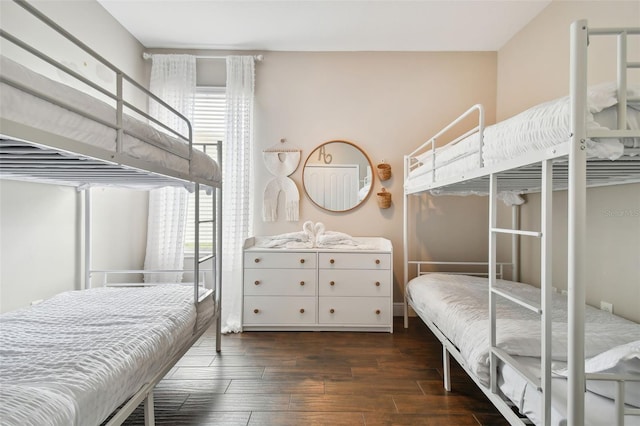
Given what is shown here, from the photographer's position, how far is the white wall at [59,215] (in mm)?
2131

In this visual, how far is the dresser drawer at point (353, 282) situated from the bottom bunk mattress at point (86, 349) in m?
1.22

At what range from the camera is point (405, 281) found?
11.4ft

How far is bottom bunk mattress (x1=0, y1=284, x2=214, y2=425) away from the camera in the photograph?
104 centimetres

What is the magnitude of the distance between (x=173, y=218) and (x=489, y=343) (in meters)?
3.08

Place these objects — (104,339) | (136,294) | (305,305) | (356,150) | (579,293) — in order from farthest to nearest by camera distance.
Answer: (356,150)
(305,305)
(136,294)
(104,339)
(579,293)

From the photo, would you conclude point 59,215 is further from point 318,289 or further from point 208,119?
point 318,289

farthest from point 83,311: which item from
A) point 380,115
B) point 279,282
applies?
point 380,115

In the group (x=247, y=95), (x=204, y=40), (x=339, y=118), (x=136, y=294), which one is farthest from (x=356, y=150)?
(x=136, y=294)

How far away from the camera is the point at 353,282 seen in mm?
3258

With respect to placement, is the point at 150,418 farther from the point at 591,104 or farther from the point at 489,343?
the point at 591,104

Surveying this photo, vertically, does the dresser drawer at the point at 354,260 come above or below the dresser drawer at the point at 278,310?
above

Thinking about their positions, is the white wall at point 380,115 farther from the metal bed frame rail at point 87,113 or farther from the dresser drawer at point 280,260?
Answer: the metal bed frame rail at point 87,113

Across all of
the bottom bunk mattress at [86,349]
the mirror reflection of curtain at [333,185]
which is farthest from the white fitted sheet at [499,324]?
the bottom bunk mattress at [86,349]

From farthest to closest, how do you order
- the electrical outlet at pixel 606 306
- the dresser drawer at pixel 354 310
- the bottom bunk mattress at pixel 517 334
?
the dresser drawer at pixel 354 310 < the electrical outlet at pixel 606 306 < the bottom bunk mattress at pixel 517 334
